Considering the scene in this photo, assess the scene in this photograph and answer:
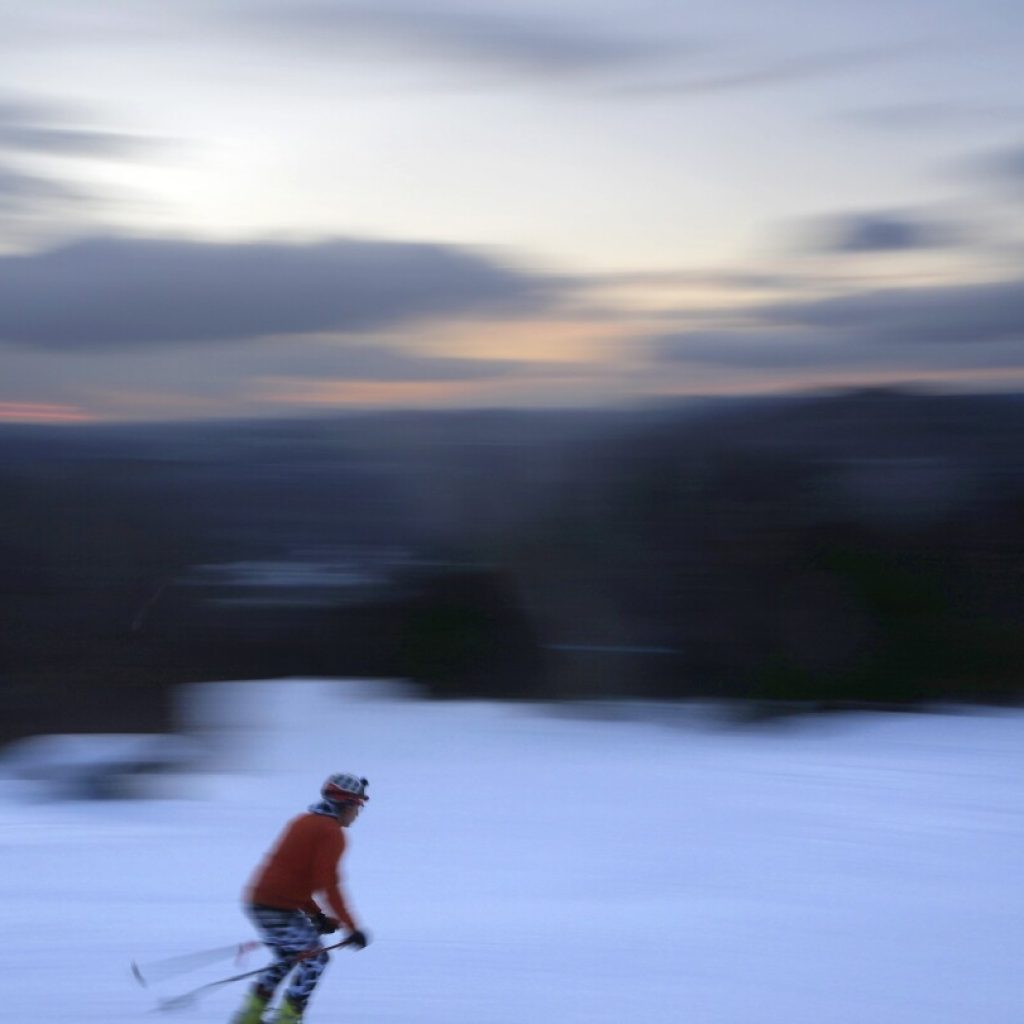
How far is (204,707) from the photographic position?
567 inches

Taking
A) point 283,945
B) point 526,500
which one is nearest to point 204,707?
point 526,500

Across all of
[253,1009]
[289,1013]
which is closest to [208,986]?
[253,1009]

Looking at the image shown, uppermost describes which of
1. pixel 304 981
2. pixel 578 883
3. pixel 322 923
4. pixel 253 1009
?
pixel 578 883

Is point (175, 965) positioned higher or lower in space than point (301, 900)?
lower

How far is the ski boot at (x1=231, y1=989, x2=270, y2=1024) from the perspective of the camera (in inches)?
179

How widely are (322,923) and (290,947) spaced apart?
0.14 m

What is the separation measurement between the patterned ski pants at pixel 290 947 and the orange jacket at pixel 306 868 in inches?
2.1

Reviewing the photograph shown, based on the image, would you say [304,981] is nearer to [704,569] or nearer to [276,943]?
[276,943]

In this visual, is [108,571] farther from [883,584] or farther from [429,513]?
[883,584]

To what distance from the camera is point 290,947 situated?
452cm

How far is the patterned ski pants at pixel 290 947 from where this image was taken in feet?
14.8

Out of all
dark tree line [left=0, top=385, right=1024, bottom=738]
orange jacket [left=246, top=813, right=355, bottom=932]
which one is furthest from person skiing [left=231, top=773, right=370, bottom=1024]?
dark tree line [left=0, top=385, right=1024, bottom=738]

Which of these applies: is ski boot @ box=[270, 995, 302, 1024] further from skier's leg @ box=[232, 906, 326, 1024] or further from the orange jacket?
the orange jacket

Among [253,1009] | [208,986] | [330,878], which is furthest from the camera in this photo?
[208,986]
